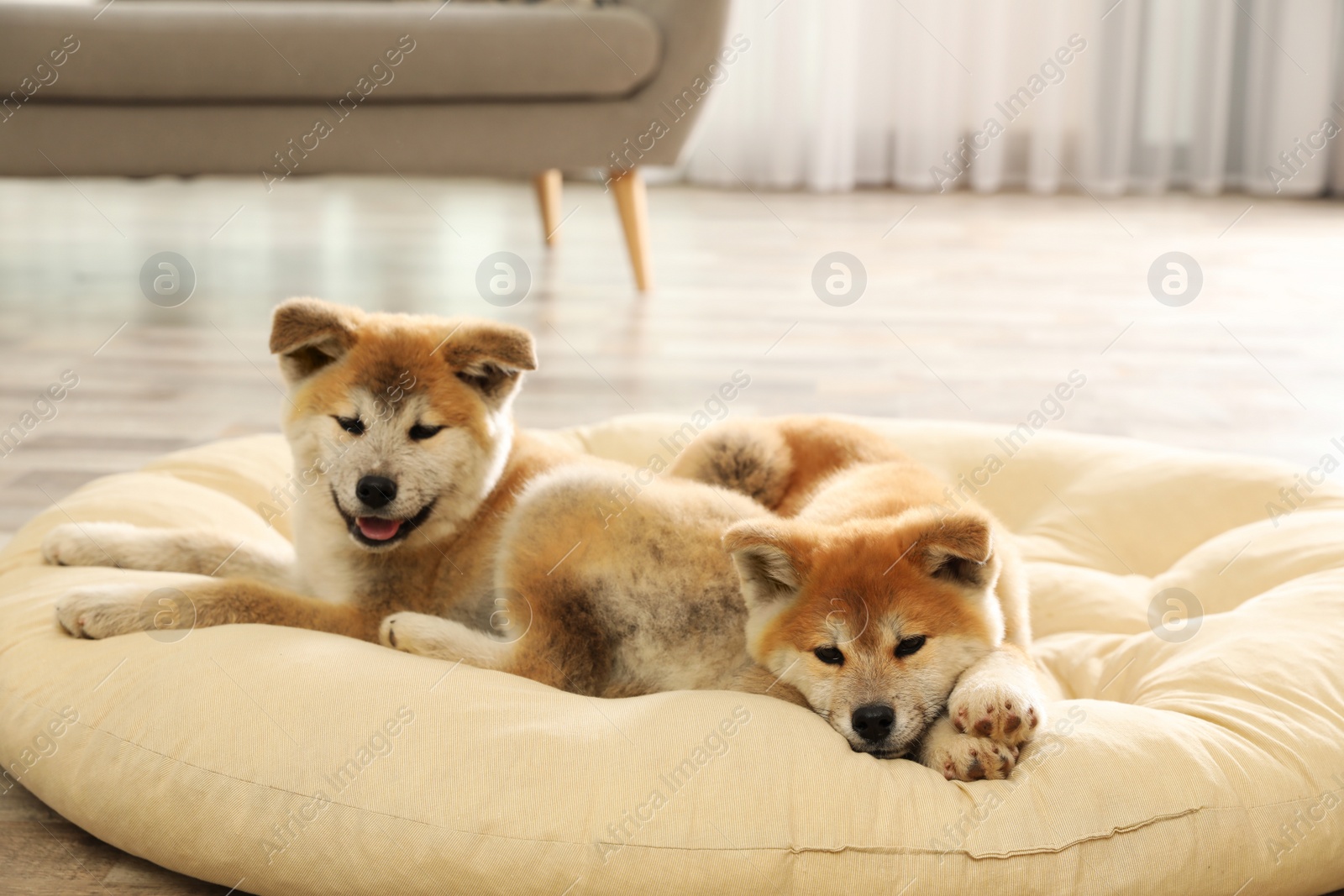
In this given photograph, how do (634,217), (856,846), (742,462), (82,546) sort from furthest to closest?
(634,217)
(742,462)
(82,546)
(856,846)

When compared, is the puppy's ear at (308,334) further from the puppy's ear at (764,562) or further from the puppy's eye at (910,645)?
the puppy's eye at (910,645)

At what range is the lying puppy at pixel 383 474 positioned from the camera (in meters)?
2.25

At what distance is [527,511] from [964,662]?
83cm

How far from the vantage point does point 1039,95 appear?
8.71 meters

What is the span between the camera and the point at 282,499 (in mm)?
3141

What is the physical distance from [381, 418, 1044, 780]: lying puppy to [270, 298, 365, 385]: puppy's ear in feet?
1.53

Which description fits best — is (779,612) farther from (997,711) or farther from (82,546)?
(82,546)

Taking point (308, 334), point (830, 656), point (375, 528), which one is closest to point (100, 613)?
point (375, 528)

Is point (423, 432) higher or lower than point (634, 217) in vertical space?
higher

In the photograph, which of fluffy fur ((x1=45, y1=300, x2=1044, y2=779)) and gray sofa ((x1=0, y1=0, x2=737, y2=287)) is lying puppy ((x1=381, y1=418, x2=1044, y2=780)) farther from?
gray sofa ((x1=0, y1=0, x2=737, y2=287))

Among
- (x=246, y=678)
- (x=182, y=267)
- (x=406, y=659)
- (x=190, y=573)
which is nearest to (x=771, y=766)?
(x=406, y=659)

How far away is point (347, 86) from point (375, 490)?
379 cm

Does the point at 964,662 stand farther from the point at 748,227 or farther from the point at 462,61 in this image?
the point at 748,227

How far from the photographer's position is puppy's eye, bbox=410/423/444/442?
2275 mm
